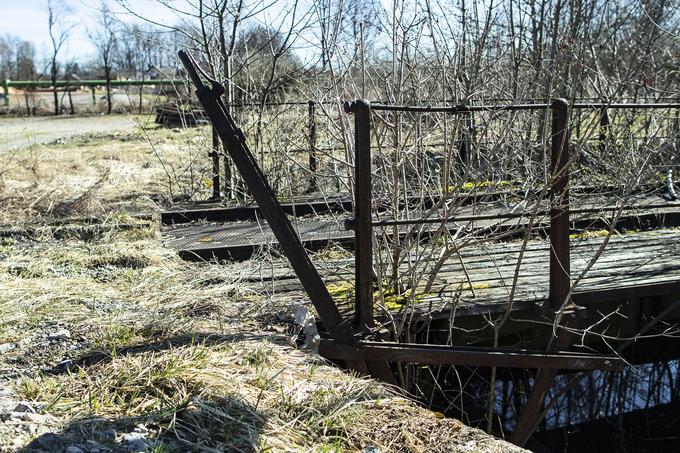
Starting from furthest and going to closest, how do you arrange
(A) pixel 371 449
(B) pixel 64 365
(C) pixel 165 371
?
(B) pixel 64 365 → (C) pixel 165 371 → (A) pixel 371 449

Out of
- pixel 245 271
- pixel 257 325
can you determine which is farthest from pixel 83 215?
pixel 257 325

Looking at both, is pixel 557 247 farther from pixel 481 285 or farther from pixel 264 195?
pixel 264 195

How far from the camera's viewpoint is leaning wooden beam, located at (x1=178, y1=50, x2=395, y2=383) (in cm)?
438

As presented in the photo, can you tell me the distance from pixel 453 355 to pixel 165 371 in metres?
1.87

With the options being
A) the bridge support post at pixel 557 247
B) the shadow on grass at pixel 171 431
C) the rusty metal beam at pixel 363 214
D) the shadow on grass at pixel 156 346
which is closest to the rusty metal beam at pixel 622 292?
the bridge support post at pixel 557 247

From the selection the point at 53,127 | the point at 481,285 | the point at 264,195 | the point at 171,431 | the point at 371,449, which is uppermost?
the point at 53,127

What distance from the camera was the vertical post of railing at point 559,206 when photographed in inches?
187

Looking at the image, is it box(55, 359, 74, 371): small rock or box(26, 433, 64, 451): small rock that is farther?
box(55, 359, 74, 371): small rock

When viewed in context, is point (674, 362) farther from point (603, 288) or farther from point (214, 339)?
point (214, 339)

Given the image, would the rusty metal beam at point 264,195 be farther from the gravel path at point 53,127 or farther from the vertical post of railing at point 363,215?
the gravel path at point 53,127

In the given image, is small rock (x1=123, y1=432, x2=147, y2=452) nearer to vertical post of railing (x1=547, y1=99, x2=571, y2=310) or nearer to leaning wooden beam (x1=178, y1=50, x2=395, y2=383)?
leaning wooden beam (x1=178, y1=50, x2=395, y2=383)

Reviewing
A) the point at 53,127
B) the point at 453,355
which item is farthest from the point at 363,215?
the point at 53,127

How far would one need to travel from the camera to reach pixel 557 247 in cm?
496

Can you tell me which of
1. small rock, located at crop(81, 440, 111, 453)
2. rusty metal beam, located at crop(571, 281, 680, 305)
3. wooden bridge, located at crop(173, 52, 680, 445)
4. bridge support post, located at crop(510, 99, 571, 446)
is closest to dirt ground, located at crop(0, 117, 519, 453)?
small rock, located at crop(81, 440, 111, 453)
